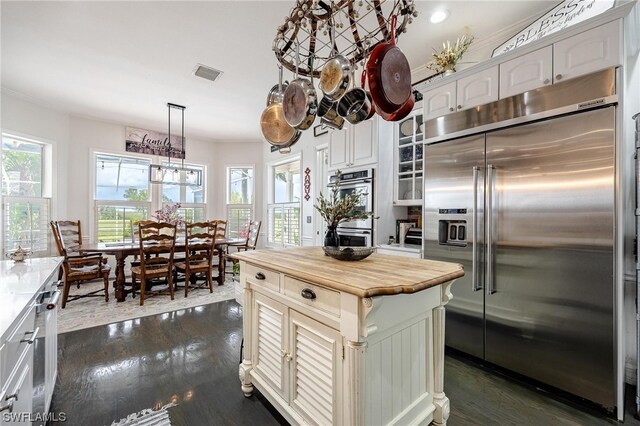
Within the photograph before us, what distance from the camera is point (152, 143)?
5.71 metres

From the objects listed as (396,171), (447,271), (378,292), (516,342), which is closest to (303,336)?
(378,292)

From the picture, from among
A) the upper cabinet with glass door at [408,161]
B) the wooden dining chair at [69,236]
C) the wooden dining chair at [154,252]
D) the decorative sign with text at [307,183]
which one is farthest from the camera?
the decorative sign with text at [307,183]

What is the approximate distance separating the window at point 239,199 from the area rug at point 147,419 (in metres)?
4.92

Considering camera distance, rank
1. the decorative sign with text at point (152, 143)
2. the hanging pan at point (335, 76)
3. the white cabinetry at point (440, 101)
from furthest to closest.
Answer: the decorative sign with text at point (152, 143) → the white cabinetry at point (440, 101) → the hanging pan at point (335, 76)

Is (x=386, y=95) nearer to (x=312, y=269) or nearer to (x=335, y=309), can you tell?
(x=312, y=269)

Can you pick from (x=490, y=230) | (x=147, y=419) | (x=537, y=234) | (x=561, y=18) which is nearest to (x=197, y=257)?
(x=147, y=419)

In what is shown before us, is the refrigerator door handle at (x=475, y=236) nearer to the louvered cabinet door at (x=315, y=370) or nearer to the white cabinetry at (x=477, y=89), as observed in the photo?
the white cabinetry at (x=477, y=89)

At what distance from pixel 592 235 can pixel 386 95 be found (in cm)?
155

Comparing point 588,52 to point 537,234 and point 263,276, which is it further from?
point 263,276

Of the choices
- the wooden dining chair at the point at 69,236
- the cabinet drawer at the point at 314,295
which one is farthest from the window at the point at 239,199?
the cabinet drawer at the point at 314,295

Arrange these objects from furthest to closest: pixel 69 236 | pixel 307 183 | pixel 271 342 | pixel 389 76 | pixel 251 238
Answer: pixel 251 238 → pixel 307 183 → pixel 69 236 → pixel 271 342 → pixel 389 76

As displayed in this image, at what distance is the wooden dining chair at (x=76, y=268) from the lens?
12.1 feet

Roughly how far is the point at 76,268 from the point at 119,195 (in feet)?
6.24

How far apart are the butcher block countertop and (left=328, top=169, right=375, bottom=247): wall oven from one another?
1520mm
